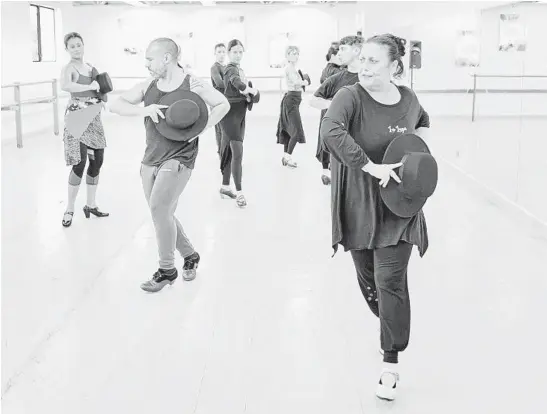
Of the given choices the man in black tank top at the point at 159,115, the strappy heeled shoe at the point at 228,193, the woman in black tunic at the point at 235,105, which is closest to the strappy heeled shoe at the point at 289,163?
the strappy heeled shoe at the point at 228,193

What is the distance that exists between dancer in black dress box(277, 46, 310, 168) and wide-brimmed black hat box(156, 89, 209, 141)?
16.9ft

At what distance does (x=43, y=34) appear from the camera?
1892cm

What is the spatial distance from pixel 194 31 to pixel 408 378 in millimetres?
18434

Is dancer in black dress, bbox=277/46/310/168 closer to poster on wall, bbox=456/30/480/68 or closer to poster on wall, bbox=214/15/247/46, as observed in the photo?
poster on wall, bbox=456/30/480/68

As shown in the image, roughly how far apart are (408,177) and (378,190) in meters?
0.19

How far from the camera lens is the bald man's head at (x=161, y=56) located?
427cm

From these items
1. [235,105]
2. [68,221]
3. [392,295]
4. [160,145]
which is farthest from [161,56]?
[235,105]

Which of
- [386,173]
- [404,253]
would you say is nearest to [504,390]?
[404,253]

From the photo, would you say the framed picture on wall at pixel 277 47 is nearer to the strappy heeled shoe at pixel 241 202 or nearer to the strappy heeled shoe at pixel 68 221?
the strappy heeled shoe at pixel 241 202

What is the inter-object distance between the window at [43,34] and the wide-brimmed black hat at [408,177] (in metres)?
16.0

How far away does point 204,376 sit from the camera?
10.9 feet

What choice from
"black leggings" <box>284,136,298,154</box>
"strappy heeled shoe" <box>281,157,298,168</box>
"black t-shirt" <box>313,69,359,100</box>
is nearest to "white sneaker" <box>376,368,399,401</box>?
"black t-shirt" <box>313,69,359,100</box>

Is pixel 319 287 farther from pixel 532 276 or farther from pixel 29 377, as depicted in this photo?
pixel 29 377

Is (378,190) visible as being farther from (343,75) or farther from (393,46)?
(343,75)
